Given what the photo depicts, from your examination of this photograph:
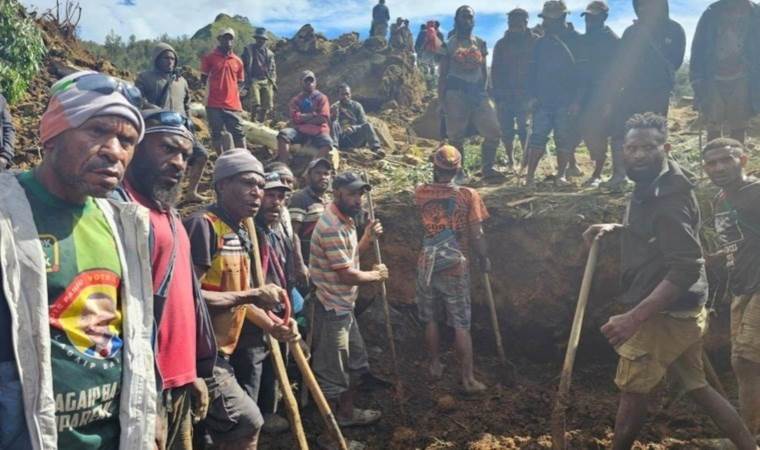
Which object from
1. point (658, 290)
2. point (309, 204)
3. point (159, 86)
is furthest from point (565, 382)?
point (159, 86)

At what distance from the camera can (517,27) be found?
7.12 metres

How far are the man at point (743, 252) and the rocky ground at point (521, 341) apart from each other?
68 centimetres

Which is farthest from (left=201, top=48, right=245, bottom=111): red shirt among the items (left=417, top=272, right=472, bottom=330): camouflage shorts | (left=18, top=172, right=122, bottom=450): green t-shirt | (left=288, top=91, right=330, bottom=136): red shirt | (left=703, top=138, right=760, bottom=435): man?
(left=18, top=172, right=122, bottom=450): green t-shirt

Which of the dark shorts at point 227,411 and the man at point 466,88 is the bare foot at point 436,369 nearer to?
the dark shorts at point 227,411

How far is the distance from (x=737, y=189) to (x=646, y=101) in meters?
2.43

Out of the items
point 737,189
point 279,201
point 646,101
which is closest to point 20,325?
point 279,201

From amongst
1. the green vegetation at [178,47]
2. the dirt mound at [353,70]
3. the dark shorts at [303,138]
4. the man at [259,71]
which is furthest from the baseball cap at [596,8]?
the green vegetation at [178,47]

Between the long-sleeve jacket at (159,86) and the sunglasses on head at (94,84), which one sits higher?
the long-sleeve jacket at (159,86)

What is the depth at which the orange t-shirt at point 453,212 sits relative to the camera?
5.09m

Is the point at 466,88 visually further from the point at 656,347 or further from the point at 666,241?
the point at 656,347

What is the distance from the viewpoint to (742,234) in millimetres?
3877

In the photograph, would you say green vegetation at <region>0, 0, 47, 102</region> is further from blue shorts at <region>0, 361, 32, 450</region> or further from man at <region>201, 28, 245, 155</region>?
blue shorts at <region>0, 361, 32, 450</region>

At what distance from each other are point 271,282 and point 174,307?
1.50m

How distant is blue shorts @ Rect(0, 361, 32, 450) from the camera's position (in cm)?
163
